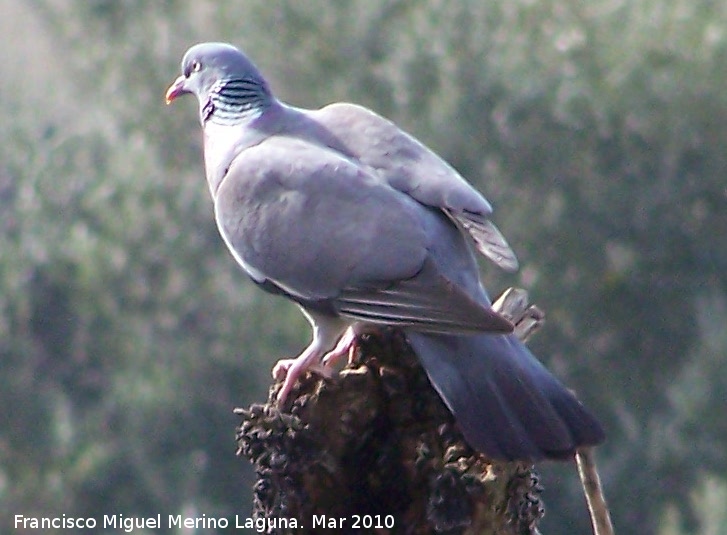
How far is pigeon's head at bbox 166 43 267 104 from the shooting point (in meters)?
4.80

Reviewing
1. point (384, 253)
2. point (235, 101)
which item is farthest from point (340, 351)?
point (235, 101)

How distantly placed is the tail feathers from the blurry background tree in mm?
10170

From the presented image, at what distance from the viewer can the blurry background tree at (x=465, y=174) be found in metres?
14.5

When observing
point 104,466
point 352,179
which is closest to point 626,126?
point 104,466

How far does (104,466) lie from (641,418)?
5275 mm

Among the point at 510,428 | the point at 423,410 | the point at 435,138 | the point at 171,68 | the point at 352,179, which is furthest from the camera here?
the point at 171,68

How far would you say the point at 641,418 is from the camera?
14.8 meters

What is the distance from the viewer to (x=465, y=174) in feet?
47.6

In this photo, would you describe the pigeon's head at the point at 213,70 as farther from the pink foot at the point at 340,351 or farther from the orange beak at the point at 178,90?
the pink foot at the point at 340,351

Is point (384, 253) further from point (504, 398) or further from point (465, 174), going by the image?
point (465, 174)

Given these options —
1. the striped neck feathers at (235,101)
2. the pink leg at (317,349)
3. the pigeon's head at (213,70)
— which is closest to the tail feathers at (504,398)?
the pink leg at (317,349)

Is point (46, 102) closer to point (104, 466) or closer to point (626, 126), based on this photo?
point (104, 466)

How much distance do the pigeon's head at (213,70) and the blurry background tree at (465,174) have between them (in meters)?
8.95

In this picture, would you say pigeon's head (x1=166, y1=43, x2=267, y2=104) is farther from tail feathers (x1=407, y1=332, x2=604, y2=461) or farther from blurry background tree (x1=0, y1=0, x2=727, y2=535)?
blurry background tree (x1=0, y1=0, x2=727, y2=535)
